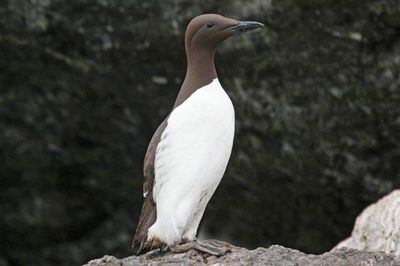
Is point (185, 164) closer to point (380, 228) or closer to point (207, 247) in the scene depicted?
point (207, 247)

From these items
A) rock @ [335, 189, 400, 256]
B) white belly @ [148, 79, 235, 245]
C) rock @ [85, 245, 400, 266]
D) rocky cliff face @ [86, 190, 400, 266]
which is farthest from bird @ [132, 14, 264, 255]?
rock @ [335, 189, 400, 256]

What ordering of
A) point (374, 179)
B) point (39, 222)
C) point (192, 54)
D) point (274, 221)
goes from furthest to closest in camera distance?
point (39, 222)
point (274, 221)
point (374, 179)
point (192, 54)

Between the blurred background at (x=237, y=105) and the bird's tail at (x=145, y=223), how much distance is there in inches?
80.9

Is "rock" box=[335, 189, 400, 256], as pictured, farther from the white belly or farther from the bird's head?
the bird's head

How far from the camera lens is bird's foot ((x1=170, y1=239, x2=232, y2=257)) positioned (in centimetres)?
592

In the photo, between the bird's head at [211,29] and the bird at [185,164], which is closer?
the bird at [185,164]

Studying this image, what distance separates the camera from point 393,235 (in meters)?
6.69

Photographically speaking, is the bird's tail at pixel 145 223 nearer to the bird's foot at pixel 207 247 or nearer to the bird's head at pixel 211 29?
the bird's foot at pixel 207 247

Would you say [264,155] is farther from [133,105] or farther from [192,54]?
[192,54]

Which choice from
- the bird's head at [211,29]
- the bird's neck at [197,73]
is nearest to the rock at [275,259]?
the bird's neck at [197,73]

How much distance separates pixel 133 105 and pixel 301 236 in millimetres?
1894

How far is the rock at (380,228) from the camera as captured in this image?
670 cm

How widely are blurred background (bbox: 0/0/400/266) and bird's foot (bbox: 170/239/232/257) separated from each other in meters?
2.31

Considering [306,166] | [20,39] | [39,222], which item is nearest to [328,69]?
[306,166]
